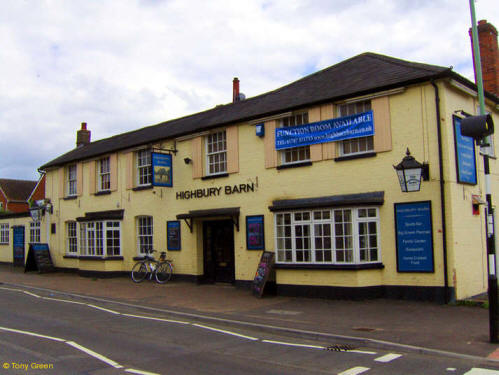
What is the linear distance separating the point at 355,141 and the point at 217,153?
5.64m

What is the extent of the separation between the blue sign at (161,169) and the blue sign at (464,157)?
10488mm

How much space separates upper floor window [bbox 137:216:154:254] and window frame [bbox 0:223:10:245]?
13915mm

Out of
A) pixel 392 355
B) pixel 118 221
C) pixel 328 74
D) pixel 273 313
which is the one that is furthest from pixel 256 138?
pixel 392 355

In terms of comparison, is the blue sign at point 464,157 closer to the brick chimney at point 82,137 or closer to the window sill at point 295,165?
the window sill at point 295,165

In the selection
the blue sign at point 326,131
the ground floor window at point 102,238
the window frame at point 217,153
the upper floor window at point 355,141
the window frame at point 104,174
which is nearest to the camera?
the blue sign at point 326,131

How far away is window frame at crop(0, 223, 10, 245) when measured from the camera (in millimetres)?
30156

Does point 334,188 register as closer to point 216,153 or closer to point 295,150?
point 295,150

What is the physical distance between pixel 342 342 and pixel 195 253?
32.9 ft

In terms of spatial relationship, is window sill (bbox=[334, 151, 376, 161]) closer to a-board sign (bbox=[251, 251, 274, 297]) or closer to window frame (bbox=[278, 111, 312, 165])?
window frame (bbox=[278, 111, 312, 165])

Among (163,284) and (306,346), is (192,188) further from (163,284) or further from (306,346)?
(306,346)

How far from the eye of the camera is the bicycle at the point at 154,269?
18750 millimetres

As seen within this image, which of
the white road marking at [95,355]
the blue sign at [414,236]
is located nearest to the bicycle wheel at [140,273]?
the blue sign at [414,236]

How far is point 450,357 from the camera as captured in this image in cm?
752

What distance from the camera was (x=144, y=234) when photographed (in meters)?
20.5
